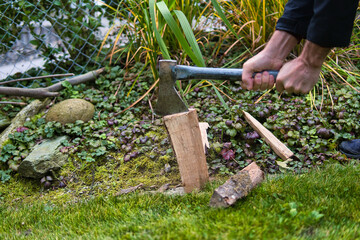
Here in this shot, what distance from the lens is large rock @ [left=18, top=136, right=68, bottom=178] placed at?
2.84 metres

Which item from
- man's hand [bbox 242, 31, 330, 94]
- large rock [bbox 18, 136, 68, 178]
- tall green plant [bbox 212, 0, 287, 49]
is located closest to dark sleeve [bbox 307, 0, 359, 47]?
man's hand [bbox 242, 31, 330, 94]

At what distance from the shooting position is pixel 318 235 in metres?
1.56

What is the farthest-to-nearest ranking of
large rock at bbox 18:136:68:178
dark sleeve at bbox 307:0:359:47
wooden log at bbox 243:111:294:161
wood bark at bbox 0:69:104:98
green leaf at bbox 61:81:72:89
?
green leaf at bbox 61:81:72:89 → wood bark at bbox 0:69:104:98 → large rock at bbox 18:136:68:178 → wooden log at bbox 243:111:294:161 → dark sleeve at bbox 307:0:359:47

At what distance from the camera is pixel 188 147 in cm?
226

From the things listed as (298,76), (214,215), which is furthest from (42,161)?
(298,76)

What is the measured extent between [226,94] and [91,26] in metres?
2.11

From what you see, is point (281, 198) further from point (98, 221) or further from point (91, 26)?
point (91, 26)

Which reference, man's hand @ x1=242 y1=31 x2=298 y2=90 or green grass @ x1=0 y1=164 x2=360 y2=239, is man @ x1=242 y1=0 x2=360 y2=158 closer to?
man's hand @ x1=242 y1=31 x2=298 y2=90

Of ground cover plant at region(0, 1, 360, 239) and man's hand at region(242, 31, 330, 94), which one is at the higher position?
man's hand at region(242, 31, 330, 94)

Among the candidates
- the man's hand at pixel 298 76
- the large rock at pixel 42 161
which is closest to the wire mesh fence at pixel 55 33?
the large rock at pixel 42 161

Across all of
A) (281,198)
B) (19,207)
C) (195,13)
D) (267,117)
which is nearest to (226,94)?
(267,117)

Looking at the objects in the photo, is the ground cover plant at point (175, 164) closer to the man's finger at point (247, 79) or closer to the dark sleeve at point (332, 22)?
the man's finger at point (247, 79)

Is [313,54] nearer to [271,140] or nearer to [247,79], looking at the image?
[247,79]

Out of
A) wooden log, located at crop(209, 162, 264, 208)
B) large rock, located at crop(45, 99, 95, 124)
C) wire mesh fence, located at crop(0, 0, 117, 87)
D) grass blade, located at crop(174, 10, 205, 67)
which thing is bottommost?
large rock, located at crop(45, 99, 95, 124)
